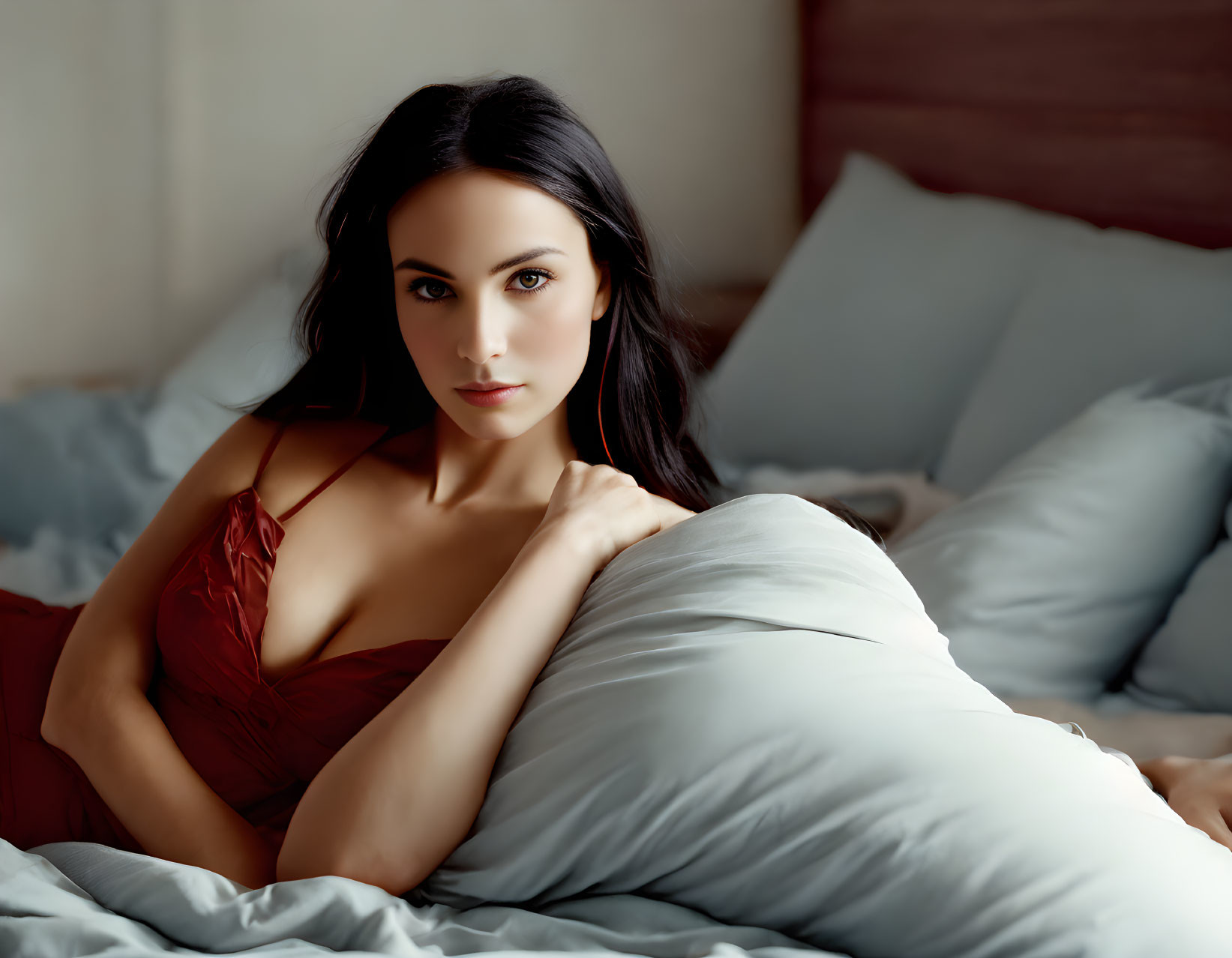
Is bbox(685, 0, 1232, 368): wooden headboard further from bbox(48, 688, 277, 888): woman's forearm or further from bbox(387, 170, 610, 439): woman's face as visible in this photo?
bbox(48, 688, 277, 888): woman's forearm

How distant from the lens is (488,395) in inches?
32.2

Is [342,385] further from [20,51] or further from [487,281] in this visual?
[20,51]

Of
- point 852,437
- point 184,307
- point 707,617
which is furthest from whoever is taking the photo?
point 184,307

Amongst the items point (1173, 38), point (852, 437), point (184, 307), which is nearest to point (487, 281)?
point (852, 437)

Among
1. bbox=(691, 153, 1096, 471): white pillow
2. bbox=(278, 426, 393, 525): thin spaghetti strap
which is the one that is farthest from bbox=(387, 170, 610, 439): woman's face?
bbox=(691, 153, 1096, 471): white pillow

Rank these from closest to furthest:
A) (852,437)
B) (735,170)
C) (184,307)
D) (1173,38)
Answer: (1173,38), (852,437), (184,307), (735,170)

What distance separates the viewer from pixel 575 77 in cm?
242

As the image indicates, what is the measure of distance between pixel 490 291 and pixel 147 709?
0.38 m

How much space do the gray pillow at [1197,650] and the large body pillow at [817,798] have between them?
463 millimetres

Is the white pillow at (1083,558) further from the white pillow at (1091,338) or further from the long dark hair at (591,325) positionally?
the long dark hair at (591,325)

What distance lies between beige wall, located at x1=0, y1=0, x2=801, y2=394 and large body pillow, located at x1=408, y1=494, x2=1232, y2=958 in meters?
1.82

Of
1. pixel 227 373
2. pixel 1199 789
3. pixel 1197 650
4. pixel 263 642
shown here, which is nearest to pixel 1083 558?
pixel 1197 650

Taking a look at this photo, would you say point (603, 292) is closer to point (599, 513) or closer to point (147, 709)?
point (599, 513)

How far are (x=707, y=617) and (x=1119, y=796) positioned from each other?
0.24 m
